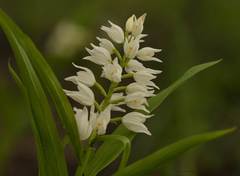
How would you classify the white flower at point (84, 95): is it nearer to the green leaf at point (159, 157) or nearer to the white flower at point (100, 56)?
the white flower at point (100, 56)

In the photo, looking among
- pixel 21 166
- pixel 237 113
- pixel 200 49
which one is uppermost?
pixel 200 49

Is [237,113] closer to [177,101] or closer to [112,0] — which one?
[177,101]

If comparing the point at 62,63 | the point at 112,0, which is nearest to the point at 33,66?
the point at 62,63

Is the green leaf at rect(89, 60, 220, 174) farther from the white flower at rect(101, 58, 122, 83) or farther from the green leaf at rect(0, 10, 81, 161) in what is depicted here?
the white flower at rect(101, 58, 122, 83)

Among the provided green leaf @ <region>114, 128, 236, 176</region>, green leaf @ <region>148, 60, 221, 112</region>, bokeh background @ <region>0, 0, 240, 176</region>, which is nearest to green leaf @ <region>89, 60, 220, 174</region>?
green leaf @ <region>148, 60, 221, 112</region>

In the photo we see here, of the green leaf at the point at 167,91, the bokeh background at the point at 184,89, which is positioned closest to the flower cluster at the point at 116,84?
the green leaf at the point at 167,91

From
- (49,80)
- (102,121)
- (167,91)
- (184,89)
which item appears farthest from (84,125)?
(184,89)
